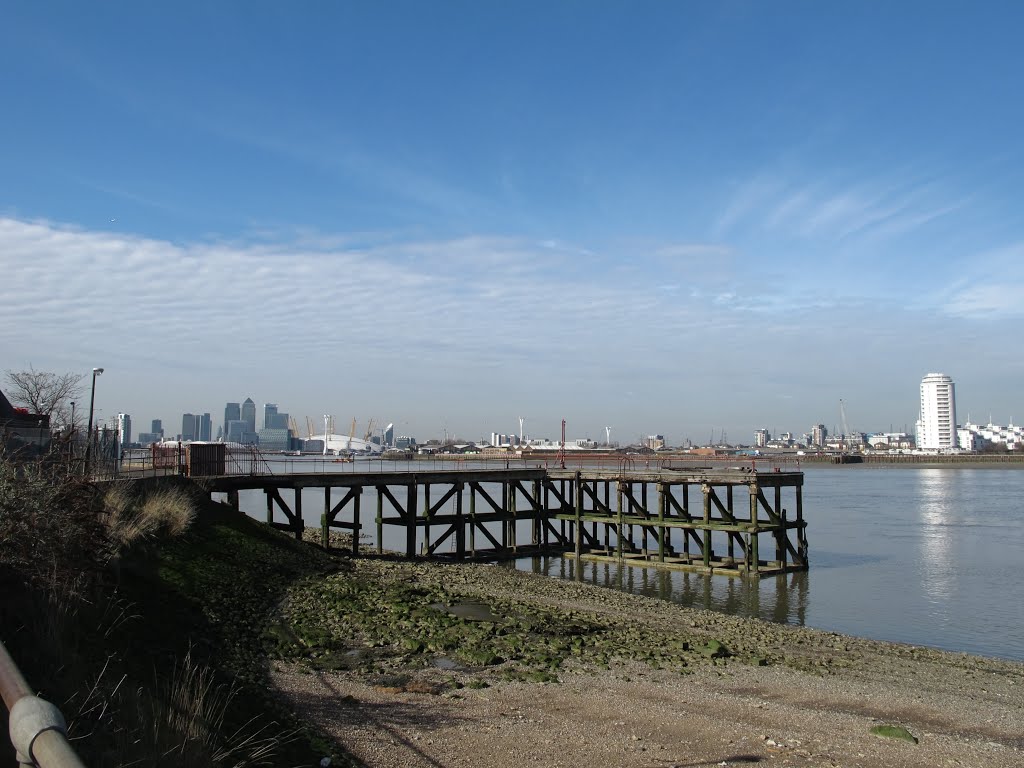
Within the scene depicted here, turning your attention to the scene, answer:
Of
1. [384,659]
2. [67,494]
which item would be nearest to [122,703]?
[67,494]

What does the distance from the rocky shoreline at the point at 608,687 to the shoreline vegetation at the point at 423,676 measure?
50 mm

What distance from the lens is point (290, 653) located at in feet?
45.0

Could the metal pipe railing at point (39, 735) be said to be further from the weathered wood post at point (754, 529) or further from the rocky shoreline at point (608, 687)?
the weathered wood post at point (754, 529)

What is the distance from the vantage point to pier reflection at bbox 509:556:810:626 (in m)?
24.8

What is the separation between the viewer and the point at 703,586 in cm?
2838

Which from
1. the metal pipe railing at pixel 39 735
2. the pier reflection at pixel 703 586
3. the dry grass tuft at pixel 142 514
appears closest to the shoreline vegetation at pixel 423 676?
the dry grass tuft at pixel 142 514

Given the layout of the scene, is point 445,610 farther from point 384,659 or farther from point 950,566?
point 950,566

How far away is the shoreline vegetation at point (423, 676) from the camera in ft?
28.8

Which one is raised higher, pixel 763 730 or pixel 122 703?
pixel 122 703

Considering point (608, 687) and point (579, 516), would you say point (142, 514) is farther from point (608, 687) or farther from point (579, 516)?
point (579, 516)

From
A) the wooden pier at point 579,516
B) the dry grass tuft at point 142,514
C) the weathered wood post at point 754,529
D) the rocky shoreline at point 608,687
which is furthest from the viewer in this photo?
the wooden pier at point 579,516

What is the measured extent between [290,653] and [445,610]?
5.51 metres

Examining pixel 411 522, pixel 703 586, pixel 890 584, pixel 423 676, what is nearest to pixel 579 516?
pixel 703 586

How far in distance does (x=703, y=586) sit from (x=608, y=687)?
1673 cm
